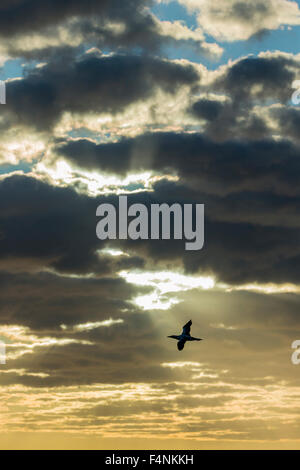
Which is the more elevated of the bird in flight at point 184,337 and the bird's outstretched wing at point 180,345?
the bird in flight at point 184,337

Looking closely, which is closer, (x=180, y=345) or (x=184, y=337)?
(x=180, y=345)

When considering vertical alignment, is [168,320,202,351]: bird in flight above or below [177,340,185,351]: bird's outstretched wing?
above

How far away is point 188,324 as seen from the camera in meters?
187

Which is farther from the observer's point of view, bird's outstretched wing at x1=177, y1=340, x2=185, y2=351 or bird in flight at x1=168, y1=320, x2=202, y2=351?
bird in flight at x1=168, y1=320, x2=202, y2=351

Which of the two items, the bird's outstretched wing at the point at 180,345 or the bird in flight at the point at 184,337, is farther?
the bird in flight at the point at 184,337
